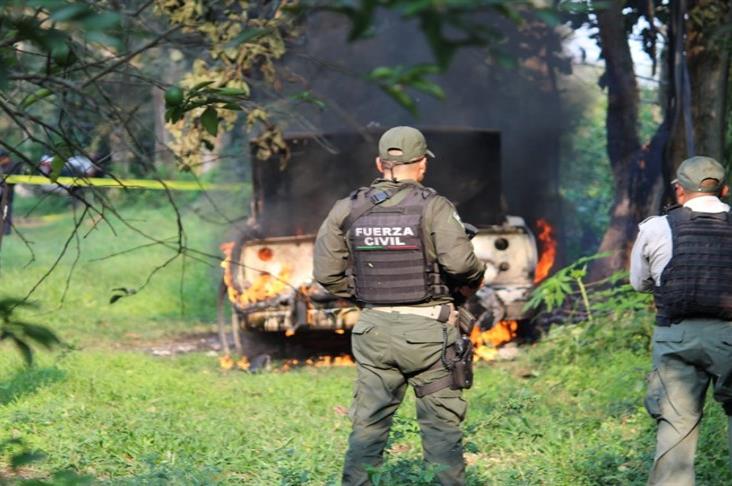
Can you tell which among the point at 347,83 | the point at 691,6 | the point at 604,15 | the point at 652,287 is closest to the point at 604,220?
the point at 347,83

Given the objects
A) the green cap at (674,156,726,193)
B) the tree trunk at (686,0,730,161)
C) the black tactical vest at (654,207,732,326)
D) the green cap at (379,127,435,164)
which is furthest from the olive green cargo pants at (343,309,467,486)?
the tree trunk at (686,0,730,161)

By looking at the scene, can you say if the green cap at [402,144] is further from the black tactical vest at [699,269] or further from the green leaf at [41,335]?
the green leaf at [41,335]

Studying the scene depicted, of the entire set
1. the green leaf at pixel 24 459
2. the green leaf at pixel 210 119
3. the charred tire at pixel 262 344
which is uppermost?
the green leaf at pixel 210 119

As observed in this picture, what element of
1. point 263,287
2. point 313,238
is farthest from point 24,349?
point 313,238

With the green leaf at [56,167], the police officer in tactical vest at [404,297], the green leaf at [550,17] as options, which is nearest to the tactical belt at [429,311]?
the police officer in tactical vest at [404,297]

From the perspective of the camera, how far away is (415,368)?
205 inches

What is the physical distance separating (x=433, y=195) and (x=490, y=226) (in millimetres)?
5330

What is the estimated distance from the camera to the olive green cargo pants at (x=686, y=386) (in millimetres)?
5105

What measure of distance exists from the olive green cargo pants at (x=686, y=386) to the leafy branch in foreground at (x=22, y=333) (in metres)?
Result: 3.33

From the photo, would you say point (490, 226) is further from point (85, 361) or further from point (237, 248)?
point (85, 361)

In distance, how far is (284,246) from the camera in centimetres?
1020

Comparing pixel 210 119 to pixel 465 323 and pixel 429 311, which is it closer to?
pixel 429 311

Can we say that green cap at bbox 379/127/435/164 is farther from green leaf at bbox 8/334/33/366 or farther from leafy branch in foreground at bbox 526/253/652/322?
leafy branch in foreground at bbox 526/253/652/322

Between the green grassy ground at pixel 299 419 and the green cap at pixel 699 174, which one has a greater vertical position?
the green cap at pixel 699 174
